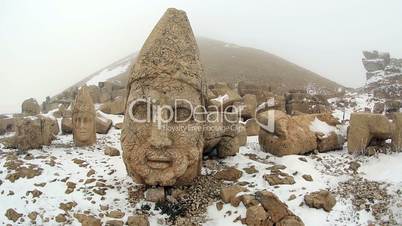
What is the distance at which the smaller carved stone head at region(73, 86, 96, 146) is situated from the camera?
48.0 feet

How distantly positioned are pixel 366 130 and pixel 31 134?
11.4m

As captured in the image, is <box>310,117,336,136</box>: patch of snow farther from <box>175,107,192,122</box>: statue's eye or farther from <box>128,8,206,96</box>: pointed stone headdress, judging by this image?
<box>175,107,192,122</box>: statue's eye

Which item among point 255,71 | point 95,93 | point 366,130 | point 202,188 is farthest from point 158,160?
point 255,71

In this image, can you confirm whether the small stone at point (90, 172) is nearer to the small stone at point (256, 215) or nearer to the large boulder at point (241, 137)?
the small stone at point (256, 215)

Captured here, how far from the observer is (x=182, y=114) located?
1070 cm

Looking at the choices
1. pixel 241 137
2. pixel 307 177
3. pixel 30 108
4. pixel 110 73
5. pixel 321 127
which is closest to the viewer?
pixel 307 177

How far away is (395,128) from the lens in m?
12.2

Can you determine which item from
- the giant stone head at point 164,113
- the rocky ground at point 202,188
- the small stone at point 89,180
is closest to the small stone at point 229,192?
the rocky ground at point 202,188

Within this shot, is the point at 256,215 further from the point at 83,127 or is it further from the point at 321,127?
the point at 83,127

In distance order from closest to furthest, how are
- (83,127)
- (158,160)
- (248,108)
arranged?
(158,160) → (83,127) → (248,108)

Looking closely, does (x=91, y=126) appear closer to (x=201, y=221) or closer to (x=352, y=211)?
(x=201, y=221)

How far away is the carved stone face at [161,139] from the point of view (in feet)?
34.3

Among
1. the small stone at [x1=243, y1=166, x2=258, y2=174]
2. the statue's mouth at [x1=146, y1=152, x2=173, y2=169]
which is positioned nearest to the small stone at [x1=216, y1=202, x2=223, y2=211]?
the statue's mouth at [x1=146, y1=152, x2=173, y2=169]

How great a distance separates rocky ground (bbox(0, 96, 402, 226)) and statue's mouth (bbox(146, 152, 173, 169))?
0.86m
